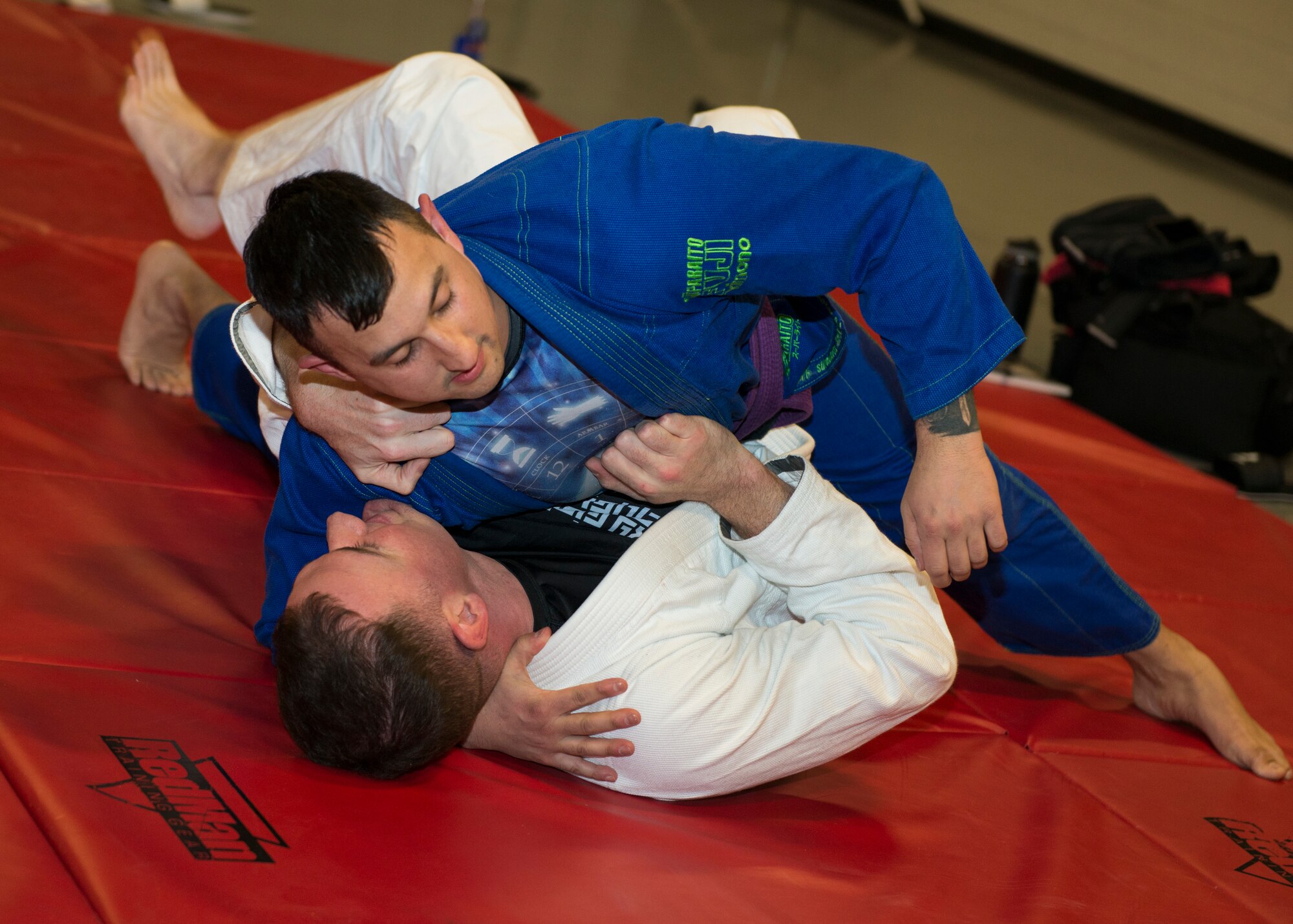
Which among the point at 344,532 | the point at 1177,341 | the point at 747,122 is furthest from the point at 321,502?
the point at 1177,341

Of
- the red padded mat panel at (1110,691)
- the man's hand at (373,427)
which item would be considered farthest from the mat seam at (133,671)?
the red padded mat panel at (1110,691)

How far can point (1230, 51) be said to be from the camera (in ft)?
25.8

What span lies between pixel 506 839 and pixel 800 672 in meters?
0.45

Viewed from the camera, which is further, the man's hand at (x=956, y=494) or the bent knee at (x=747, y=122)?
the bent knee at (x=747, y=122)

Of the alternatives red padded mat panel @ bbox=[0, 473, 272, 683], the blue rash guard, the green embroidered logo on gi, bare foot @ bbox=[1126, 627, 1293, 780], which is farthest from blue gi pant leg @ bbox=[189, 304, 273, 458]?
bare foot @ bbox=[1126, 627, 1293, 780]

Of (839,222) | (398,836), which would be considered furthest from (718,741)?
(839,222)

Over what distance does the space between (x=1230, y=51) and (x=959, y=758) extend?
780 centimetres

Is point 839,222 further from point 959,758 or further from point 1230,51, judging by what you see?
point 1230,51

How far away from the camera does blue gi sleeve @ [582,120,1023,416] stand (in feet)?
4.86

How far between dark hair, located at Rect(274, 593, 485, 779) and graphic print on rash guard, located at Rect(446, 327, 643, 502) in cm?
30

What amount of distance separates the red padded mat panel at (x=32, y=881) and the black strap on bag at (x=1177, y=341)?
3.79 metres

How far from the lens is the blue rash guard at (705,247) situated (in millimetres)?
1484

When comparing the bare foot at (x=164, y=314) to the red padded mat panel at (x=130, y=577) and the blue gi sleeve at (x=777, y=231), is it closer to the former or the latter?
the red padded mat panel at (x=130, y=577)

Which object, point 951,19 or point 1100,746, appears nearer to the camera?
point 1100,746
